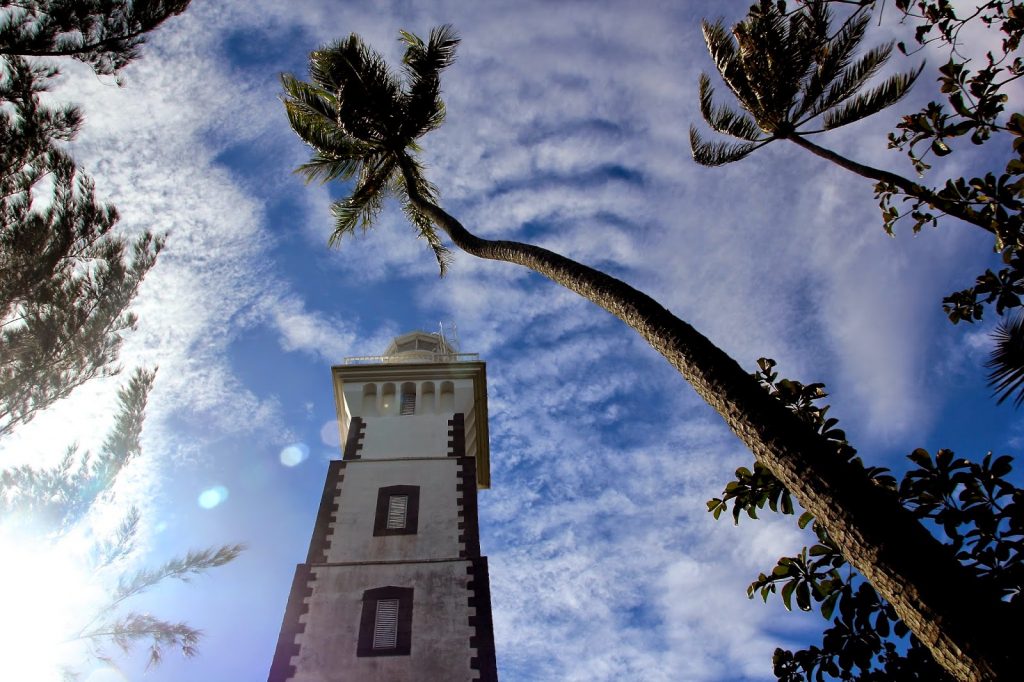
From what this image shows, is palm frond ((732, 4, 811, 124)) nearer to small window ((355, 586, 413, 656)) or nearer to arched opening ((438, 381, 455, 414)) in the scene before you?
small window ((355, 586, 413, 656))

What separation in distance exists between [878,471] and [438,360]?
21.9 meters

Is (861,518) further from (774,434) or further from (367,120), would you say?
(367,120)

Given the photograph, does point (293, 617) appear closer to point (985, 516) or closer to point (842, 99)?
point (985, 516)

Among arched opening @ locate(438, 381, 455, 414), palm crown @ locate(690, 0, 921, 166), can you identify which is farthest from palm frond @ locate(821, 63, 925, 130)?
arched opening @ locate(438, 381, 455, 414)

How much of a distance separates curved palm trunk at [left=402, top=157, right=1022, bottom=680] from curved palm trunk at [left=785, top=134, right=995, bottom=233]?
2944mm

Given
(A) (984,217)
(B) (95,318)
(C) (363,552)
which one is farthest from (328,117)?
(A) (984,217)

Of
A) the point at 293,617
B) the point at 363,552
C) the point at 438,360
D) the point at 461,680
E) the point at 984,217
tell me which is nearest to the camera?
the point at 984,217

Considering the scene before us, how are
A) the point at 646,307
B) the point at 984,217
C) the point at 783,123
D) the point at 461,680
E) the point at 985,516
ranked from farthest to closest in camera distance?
the point at 461,680 < the point at 783,123 < the point at 646,307 < the point at 984,217 < the point at 985,516

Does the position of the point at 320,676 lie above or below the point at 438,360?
below

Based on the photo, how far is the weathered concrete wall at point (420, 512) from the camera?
20.6m

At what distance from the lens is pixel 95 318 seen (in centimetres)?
1295

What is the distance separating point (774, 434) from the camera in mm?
6344

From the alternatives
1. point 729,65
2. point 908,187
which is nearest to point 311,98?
point 729,65

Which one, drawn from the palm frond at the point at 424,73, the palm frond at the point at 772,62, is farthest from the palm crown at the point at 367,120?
the palm frond at the point at 772,62
